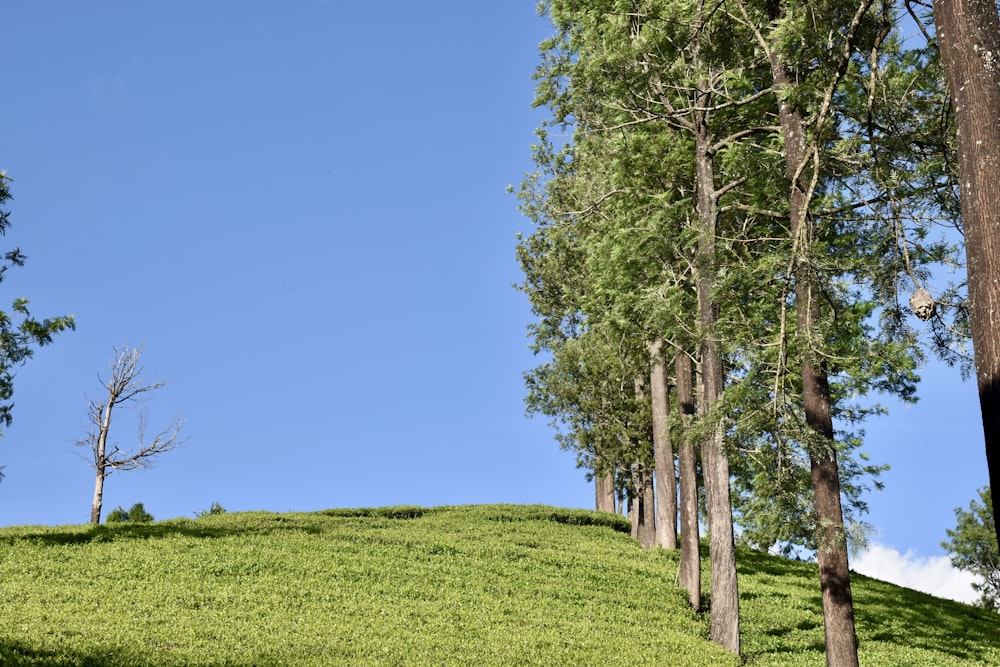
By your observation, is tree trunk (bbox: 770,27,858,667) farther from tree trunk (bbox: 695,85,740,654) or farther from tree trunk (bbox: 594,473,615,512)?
tree trunk (bbox: 594,473,615,512)

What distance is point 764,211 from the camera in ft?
52.4

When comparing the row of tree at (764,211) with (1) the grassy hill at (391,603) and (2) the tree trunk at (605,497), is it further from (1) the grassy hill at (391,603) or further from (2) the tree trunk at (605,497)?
(2) the tree trunk at (605,497)

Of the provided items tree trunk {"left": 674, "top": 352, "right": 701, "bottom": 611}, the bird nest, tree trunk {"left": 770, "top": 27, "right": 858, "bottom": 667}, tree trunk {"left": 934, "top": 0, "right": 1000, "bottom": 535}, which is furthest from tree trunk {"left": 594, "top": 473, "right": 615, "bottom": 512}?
tree trunk {"left": 934, "top": 0, "right": 1000, "bottom": 535}

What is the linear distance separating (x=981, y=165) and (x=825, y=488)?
6.59 m

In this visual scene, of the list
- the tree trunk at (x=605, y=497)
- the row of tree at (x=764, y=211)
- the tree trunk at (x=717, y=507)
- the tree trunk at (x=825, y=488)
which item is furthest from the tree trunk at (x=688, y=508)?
the tree trunk at (x=605, y=497)

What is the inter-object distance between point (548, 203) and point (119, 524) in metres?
17.3

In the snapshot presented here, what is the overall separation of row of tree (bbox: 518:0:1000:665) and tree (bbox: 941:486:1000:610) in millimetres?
30129

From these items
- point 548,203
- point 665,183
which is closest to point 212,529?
point 548,203

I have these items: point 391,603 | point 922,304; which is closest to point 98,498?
point 391,603

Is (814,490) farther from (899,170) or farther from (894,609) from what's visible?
(894,609)

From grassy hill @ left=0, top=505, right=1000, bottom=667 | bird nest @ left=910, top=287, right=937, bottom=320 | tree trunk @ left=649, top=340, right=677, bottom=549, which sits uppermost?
tree trunk @ left=649, top=340, right=677, bottom=549

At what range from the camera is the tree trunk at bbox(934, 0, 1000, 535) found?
8125mm

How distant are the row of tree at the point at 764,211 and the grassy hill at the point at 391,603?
2.51 metres

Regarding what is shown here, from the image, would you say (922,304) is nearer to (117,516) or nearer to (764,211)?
(764,211)
